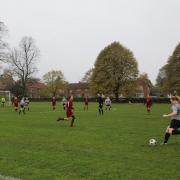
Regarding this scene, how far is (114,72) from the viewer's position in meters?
87.1

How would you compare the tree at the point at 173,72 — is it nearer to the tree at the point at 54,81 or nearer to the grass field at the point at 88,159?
the tree at the point at 54,81

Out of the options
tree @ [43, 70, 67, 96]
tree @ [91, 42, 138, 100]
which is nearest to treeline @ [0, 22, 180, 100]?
tree @ [91, 42, 138, 100]

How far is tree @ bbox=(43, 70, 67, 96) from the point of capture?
13075 cm

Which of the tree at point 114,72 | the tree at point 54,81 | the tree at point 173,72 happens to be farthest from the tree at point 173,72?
the tree at point 54,81

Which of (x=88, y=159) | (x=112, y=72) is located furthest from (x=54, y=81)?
(x=88, y=159)

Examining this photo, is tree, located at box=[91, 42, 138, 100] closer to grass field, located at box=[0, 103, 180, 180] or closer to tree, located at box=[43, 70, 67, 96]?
tree, located at box=[43, 70, 67, 96]

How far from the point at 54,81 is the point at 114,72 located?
1896 inches

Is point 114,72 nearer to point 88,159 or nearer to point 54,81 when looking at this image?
point 54,81

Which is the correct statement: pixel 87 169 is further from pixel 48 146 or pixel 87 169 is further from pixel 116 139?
pixel 116 139

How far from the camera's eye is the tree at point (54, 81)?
130750 mm

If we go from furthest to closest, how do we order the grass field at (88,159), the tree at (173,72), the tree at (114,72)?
1. the tree at (114,72)
2. the tree at (173,72)
3. the grass field at (88,159)

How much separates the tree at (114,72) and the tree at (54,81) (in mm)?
41772

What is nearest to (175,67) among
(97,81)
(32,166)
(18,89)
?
(97,81)

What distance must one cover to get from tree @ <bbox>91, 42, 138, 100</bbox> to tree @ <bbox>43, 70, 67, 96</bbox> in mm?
41772
